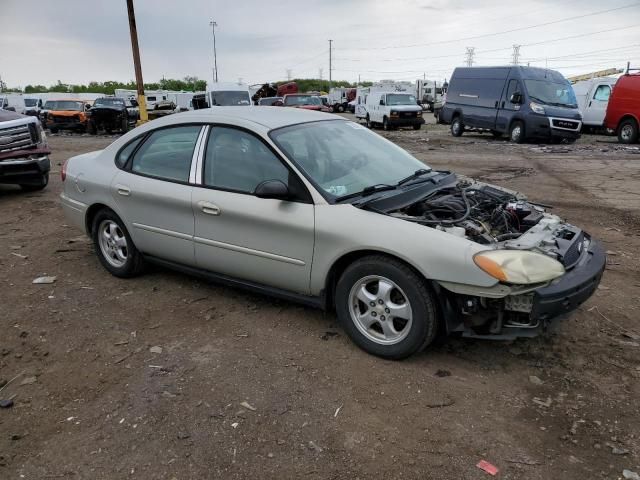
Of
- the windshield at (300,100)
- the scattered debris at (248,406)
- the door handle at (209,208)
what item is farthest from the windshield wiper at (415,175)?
the windshield at (300,100)

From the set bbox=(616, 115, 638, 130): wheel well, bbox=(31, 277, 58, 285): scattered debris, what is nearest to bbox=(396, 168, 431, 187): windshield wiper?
bbox=(31, 277, 58, 285): scattered debris

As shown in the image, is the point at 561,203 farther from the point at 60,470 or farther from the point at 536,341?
the point at 60,470

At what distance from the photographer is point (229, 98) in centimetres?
2367

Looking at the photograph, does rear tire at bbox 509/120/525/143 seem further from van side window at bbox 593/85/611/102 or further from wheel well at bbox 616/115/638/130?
van side window at bbox 593/85/611/102

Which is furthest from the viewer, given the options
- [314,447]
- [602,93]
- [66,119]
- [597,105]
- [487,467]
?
[66,119]

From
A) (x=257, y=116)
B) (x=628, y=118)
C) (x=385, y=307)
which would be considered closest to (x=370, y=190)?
(x=385, y=307)

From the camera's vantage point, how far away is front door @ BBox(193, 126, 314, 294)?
366cm

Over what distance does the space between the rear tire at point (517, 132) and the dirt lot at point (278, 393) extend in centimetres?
1378

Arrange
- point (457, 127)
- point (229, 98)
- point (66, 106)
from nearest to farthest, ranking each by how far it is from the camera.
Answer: point (457, 127) → point (229, 98) → point (66, 106)

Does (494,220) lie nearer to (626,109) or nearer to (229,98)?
(626,109)

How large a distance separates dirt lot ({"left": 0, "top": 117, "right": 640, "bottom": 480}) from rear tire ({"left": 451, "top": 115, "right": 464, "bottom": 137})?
55.2ft

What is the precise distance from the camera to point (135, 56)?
18.8 metres

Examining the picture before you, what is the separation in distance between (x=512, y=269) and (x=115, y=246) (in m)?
3.62

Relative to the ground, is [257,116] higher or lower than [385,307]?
higher
